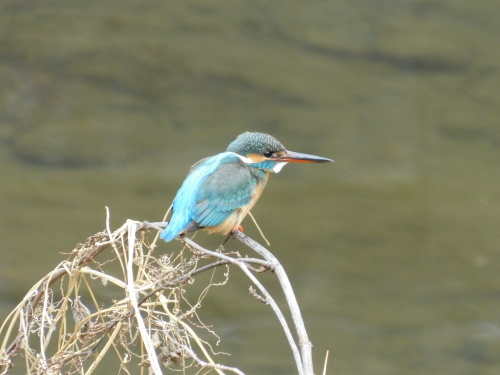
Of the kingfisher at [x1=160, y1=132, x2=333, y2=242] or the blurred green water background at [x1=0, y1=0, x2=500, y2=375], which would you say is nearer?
the kingfisher at [x1=160, y1=132, x2=333, y2=242]

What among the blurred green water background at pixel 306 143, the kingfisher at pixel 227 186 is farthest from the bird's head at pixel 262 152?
the blurred green water background at pixel 306 143

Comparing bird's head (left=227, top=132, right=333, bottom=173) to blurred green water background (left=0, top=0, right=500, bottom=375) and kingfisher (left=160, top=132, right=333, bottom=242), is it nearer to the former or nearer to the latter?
kingfisher (left=160, top=132, right=333, bottom=242)

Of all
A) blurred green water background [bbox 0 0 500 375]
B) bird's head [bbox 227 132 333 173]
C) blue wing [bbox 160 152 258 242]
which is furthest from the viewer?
blurred green water background [bbox 0 0 500 375]

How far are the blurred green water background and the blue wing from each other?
6.03 ft

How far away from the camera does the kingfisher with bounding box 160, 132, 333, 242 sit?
2112 millimetres

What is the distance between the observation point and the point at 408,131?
429 centimetres

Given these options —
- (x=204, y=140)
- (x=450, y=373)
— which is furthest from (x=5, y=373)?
(x=450, y=373)

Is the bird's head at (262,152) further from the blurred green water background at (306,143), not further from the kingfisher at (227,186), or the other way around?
the blurred green water background at (306,143)

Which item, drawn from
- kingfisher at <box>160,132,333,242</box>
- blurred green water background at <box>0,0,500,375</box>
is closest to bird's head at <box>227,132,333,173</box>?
kingfisher at <box>160,132,333,242</box>

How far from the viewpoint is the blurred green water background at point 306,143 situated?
4164 mm

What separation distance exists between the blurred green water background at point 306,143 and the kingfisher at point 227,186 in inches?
70.6

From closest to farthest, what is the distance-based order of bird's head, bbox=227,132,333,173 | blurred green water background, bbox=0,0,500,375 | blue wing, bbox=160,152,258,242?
blue wing, bbox=160,152,258,242 → bird's head, bbox=227,132,333,173 → blurred green water background, bbox=0,0,500,375

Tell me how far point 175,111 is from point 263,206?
63 centimetres

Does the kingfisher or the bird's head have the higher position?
the bird's head
